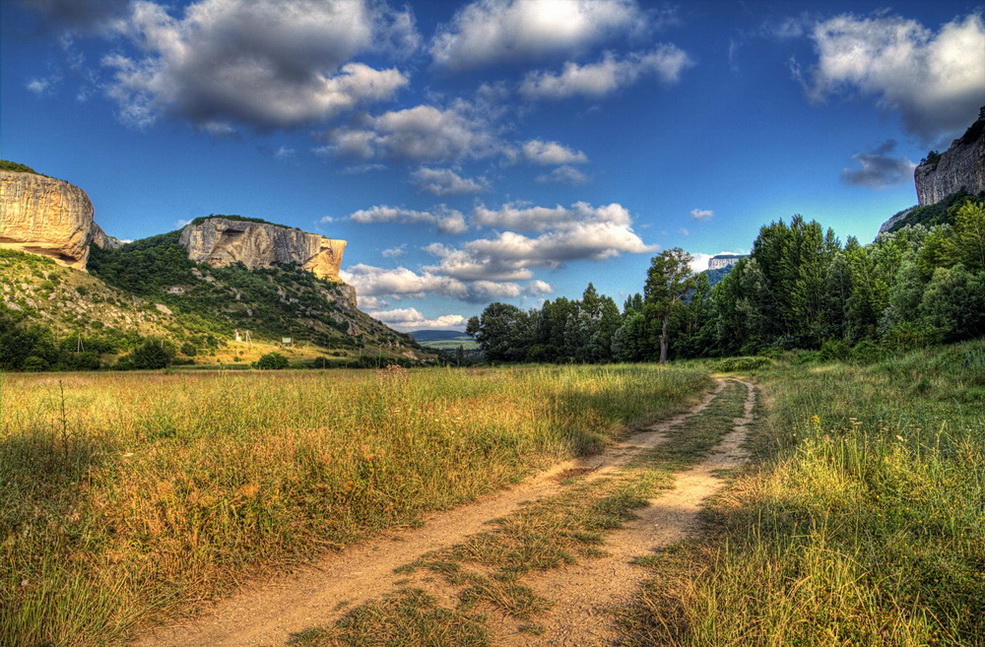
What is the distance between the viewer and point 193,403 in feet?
26.1

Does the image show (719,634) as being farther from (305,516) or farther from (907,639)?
(305,516)

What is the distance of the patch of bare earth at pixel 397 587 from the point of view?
3156 millimetres

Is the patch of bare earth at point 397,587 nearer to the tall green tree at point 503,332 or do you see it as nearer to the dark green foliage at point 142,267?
the tall green tree at point 503,332

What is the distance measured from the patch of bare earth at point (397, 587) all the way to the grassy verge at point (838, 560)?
32 cm

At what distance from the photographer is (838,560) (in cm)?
313

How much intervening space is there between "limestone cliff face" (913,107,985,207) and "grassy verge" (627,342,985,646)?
147 metres

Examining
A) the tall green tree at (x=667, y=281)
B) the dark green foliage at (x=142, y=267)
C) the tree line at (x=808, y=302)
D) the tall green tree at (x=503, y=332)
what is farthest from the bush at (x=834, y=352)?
the dark green foliage at (x=142, y=267)

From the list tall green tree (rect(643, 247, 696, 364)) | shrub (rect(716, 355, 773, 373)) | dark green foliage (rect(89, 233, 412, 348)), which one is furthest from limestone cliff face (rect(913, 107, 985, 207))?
dark green foliage (rect(89, 233, 412, 348))

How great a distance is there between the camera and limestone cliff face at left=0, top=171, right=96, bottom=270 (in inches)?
3275

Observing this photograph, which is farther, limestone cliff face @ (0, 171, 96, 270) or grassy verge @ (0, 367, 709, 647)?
limestone cliff face @ (0, 171, 96, 270)

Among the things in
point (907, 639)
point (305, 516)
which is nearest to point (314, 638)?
point (305, 516)

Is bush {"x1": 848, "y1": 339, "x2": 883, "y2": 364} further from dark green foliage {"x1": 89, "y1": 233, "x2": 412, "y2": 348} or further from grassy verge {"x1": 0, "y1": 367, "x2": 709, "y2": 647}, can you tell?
dark green foliage {"x1": 89, "y1": 233, "x2": 412, "y2": 348}

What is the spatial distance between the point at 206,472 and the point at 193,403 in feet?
11.9

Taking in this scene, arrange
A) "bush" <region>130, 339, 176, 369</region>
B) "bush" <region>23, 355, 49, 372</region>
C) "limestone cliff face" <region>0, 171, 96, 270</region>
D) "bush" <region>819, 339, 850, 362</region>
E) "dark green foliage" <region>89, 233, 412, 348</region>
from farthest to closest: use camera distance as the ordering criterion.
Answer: "dark green foliage" <region>89, 233, 412, 348</region> < "limestone cliff face" <region>0, 171, 96, 270</region> < "bush" <region>130, 339, 176, 369</region> < "bush" <region>23, 355, 49, 372</region> < "bush" <region>819, 339, 850, 362</region>
